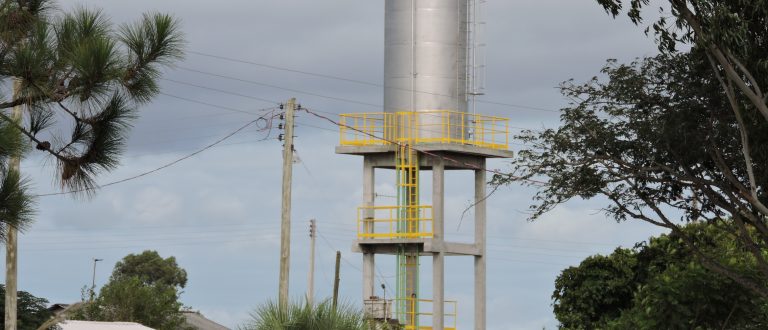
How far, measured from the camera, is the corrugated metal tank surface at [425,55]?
45.5 m

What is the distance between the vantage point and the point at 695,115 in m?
32.4

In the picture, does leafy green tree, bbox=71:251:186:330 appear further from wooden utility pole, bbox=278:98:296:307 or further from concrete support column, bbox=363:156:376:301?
wooden utility pole, bbox=278:98:296:307

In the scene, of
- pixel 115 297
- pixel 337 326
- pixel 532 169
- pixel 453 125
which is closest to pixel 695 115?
pixel 532 169

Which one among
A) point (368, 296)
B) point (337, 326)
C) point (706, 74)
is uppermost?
point (706, 74)

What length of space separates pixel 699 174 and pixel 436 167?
14.1m

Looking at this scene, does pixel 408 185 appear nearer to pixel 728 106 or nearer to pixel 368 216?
pixel 368 216

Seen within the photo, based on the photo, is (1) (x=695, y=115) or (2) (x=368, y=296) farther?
(2) (x=368, y=296)

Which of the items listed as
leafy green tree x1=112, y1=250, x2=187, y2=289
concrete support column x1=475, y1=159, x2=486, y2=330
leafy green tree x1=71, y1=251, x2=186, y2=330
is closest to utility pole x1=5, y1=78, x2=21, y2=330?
concrete support column x1=475, y1=159, x2=486, y2=330

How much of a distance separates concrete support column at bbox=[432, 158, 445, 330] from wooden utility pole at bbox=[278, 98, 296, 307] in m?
6.35

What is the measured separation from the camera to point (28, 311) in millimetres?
36656

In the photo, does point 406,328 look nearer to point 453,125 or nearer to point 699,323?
point 453,125

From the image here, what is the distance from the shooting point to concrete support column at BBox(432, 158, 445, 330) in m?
45.9

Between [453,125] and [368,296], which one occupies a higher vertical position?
[453,125]

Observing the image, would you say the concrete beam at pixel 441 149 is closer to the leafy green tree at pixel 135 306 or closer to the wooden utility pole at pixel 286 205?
the wooden utility pole at pixel 286 205
